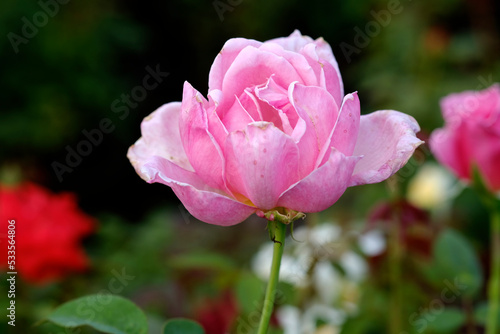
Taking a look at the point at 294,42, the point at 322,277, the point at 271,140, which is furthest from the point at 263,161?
the point at 322,277

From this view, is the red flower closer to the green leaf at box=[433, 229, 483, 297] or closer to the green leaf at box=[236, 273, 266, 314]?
the green leaf at box=[236, 273, 266, 314]

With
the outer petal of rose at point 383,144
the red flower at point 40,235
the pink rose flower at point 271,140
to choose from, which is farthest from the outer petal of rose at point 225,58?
the red flower at point 40,235

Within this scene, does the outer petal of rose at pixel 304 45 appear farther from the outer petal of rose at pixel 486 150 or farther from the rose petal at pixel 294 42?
the outer petal of rose at pixel 486 150

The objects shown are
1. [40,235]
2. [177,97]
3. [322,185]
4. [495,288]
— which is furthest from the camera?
[177,97]

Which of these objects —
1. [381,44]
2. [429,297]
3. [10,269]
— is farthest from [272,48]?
[381,44]

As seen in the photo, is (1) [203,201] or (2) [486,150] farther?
(2) [486,150]

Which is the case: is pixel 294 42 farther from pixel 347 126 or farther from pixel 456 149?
pixel 456 149

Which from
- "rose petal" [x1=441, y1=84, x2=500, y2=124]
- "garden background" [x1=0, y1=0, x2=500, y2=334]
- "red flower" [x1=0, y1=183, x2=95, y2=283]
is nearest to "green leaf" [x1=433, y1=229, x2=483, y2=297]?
"garden background" [x1=0, y1=0, x2=500, y2=334]
